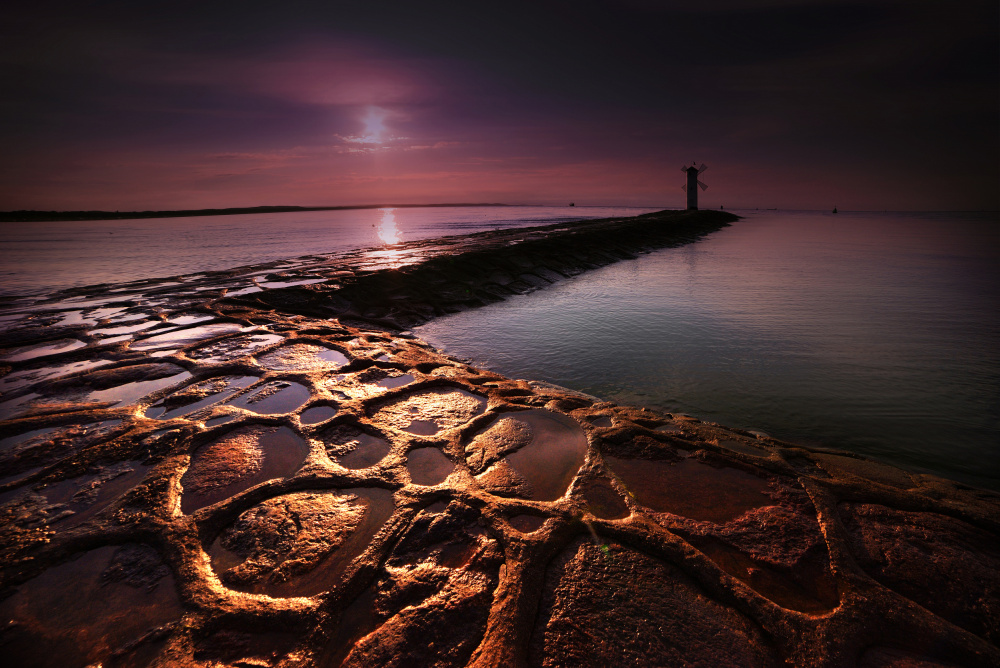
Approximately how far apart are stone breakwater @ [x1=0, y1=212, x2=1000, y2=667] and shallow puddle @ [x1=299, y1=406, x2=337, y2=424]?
3 centimetres

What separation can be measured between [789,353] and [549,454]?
505 centimetres

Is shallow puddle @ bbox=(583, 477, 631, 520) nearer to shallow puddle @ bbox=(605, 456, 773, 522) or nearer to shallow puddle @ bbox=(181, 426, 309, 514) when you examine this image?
shallow puddle @ bbox=(605, 456, 773, 522)

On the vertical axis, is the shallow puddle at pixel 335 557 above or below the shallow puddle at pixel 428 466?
below

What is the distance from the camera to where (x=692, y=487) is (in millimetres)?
2752

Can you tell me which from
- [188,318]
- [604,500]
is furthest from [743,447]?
[188,318]

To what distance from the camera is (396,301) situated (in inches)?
347

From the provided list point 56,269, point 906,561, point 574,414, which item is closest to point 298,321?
point 574,414

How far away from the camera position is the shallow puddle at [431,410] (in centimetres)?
362

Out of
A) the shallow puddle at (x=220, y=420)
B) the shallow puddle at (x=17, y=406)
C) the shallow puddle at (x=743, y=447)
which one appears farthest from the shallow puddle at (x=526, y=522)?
the shallow puddle at (x=17, y=406)

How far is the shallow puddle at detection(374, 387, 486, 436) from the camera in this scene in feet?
11.9

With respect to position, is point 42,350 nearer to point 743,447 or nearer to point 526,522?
point 526,522

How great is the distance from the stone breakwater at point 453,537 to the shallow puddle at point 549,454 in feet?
0.08

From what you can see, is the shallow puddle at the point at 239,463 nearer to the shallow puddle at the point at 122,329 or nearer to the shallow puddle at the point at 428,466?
the shallow puddle at the point at 428,466

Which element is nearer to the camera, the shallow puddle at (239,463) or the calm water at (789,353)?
the shallow puddle at (239,463)
